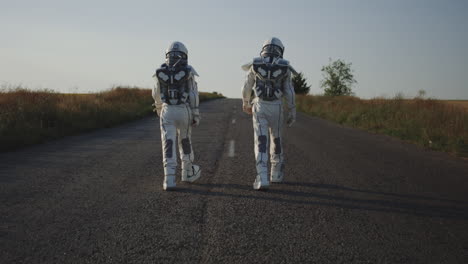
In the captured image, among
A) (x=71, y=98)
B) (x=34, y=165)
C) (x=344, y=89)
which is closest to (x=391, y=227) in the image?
(x=34, y=165)

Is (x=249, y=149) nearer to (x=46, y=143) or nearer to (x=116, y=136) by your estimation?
(x=116, y=136)

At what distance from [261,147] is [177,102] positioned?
4.69 ft

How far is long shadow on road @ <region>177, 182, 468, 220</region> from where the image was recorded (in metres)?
3.79

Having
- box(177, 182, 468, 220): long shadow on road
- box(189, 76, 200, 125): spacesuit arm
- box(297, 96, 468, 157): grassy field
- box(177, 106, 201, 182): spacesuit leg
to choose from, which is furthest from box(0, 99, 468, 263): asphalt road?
box(297, 96, 468, 157): grassy field

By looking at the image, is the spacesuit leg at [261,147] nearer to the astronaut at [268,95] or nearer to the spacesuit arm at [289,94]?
the astronaut at [268,95]

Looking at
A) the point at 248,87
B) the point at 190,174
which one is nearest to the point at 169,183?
the point at 190,174

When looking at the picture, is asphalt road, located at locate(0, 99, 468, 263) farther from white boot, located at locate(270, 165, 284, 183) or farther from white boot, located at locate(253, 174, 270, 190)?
white boot, located at locate(270, 165, 284, 183)

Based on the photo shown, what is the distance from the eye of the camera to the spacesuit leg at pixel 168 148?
15.0 feet

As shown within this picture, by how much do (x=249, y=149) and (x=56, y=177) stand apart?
411 cm

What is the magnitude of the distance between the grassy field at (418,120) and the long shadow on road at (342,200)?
4.73 metres

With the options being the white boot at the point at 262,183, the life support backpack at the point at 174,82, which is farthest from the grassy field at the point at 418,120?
the life support backpack at the point at 174,82

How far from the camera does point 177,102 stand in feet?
15.9

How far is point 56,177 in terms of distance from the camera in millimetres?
5074

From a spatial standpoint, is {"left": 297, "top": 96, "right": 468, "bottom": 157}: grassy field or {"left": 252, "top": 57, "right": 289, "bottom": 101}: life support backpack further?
{"left": 297, "top": 96, "right": 468, "bottom": 157}: grassy field
